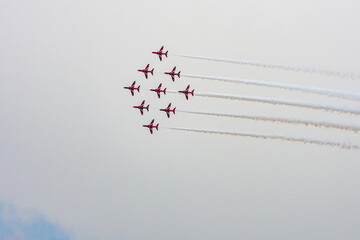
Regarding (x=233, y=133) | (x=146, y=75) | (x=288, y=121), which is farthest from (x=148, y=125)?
(x=288, y=121)

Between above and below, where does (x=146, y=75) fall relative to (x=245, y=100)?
above

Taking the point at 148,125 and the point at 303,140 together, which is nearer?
the point at 303,140

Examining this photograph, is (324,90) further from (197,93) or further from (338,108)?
(197,93)

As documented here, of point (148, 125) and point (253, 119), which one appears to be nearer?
point (253, 119)

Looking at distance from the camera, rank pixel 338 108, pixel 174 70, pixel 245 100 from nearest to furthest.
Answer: pixel 338 108, pixel 245 100, pixel 174 70

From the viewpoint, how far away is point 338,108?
62.0 metres

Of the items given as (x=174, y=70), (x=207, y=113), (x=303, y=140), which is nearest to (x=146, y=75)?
(x=174, y=70)

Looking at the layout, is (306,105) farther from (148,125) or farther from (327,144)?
(148,125)

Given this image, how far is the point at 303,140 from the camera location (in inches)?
2507

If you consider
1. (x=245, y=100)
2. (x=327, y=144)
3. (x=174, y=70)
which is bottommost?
(x=327, y=144)

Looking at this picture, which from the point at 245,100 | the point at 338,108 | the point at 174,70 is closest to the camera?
the point at 338,108

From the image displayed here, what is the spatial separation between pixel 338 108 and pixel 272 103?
6.24 meters

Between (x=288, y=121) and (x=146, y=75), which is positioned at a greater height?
(x=146, y=75)

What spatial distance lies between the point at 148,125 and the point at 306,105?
1911 cm
